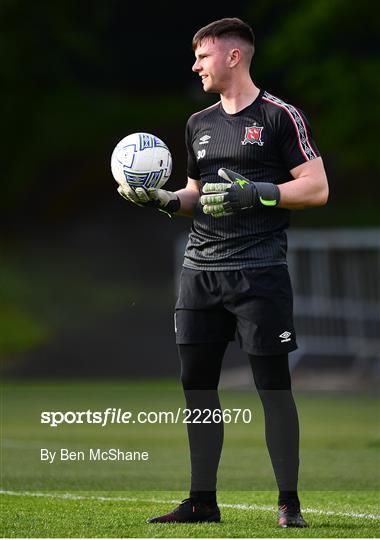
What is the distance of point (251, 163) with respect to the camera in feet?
20.5

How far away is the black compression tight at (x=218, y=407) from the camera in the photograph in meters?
6.09

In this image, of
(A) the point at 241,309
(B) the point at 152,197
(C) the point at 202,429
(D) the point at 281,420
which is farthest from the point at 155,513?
(B) the point at 152,197

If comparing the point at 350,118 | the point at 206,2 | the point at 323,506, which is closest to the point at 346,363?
the point at 350,118

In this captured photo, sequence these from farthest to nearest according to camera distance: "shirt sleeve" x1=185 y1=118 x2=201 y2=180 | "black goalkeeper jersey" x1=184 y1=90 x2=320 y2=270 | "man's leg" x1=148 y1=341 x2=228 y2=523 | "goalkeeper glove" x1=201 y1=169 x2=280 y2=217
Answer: "shirt sleeve" x1=185 y1=118 x2=201 y2=180 < "man's leg" x1=148 y1=341 x2=228 y2=523 < "black goalkeeper jersey" x1=184 y1=90 x2=320 y2=270 < "goalkeeper glove" x1=201 y1=169 x2=280 y2=217

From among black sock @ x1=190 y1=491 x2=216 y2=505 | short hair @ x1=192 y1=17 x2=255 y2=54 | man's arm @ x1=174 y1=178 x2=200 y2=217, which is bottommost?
black sock @ x1=190 y1=491 x2=216 y2=505

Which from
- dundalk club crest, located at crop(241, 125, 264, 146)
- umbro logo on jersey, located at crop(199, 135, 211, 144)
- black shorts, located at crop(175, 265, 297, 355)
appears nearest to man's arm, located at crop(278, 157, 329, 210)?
dundalk club crest, located at crop(241, 125, 264, 146)

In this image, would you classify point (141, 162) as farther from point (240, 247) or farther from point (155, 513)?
point (155, 513)

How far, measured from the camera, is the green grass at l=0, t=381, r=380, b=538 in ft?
20.1

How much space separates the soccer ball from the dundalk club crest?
52 cm

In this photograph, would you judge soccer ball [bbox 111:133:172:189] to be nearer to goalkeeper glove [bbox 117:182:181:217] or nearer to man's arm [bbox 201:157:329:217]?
goalkeeper glove [bbox 117:182:181:217]

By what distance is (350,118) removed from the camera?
1778 cm

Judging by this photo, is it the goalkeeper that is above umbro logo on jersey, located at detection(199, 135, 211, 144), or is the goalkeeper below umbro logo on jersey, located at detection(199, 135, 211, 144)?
below

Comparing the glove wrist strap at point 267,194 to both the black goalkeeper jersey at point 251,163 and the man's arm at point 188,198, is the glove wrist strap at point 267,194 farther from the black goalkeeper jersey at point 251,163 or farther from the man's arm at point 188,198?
the man's arm at point 188,198

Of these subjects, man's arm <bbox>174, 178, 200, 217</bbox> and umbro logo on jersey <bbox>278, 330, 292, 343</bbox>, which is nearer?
umbro logo on jersey <bbox>278, 330, 292, 343</bbox>
